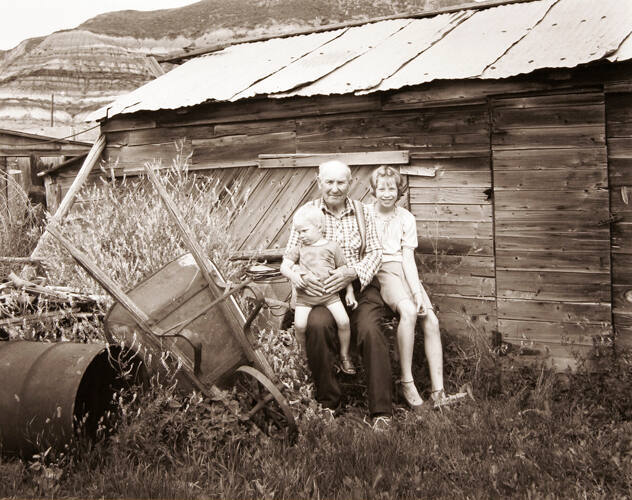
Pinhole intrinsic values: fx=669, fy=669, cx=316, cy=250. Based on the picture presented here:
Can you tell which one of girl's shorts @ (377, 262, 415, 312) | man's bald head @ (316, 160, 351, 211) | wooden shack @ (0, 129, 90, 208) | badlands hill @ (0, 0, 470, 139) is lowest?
girl's shorts @ (377, 262, 415, 312)

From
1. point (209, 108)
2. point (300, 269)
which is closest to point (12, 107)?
point (209, 108)

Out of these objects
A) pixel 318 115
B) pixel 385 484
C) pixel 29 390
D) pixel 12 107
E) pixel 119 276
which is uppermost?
pixel 12 107

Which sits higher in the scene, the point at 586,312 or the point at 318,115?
the point at 318,115

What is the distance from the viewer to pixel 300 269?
4.71 m

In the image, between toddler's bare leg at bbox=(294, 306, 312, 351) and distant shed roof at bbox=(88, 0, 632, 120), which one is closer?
toddler's bare leg at bbox=(294, 306, 312, 351)

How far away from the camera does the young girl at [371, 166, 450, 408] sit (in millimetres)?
4730

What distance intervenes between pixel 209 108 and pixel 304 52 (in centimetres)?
127

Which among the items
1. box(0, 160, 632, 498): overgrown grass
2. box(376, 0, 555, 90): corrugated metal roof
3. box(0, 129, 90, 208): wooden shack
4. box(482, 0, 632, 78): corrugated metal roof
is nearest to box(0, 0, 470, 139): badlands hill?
box(0, 129, 90, 208): wooden shack

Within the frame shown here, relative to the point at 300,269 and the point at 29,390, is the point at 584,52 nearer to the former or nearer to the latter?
the point at 300,269

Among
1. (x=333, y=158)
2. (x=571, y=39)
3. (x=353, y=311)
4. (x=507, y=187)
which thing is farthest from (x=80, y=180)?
(x=571, y=39)

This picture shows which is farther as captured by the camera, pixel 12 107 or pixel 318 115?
pixel 12 107

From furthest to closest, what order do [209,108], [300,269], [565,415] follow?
[209,108], [300,269], [565,415]

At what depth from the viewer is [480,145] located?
576 cm

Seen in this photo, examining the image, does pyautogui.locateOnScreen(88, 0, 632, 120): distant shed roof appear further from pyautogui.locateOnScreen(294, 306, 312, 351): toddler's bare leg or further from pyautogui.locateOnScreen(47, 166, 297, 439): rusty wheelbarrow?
pyautogui.locateOnScreen(47, 166, 297, 439): rusty wheelbarrow
